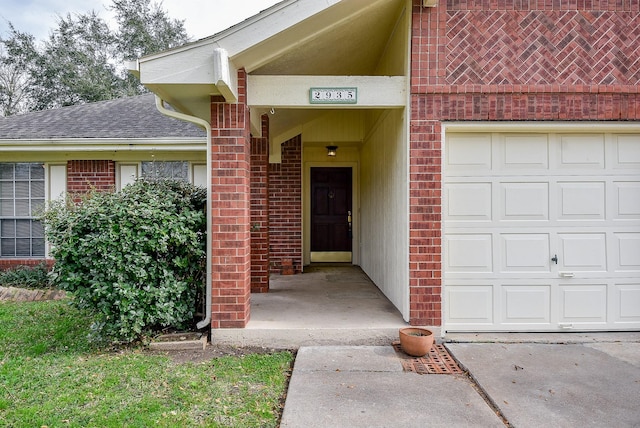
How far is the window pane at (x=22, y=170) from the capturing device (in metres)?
7.24

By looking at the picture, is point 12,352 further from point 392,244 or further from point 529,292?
point 529,292

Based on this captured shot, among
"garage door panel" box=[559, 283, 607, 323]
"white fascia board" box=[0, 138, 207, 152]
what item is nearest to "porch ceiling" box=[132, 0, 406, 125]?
"white fascia board" box=[0, 138, 207, 152]

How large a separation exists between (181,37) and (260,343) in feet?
69.4

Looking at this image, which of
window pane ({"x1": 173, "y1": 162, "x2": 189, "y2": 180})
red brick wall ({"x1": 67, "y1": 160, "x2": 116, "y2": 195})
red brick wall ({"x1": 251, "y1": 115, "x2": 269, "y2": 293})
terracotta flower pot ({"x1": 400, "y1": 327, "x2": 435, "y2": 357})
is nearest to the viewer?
terracotta flower pot ({"x1": 400, "y1": 327, "x2": 435, "y2": 357})

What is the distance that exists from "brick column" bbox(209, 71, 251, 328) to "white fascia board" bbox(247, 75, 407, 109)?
0.41 m

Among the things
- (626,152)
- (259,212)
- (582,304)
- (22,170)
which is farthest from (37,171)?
(626,152)

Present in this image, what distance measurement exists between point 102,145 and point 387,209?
16.4 feet

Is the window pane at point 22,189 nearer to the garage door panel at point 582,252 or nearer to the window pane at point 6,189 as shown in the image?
the window pane at point 6,189

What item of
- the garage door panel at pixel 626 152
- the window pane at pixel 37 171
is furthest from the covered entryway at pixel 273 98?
the window pane at pixel 37 171

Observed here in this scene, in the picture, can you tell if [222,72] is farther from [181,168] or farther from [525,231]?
[181,168]

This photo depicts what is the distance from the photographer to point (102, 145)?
Result: 6.83m

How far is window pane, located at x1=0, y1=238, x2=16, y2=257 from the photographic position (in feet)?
23.8

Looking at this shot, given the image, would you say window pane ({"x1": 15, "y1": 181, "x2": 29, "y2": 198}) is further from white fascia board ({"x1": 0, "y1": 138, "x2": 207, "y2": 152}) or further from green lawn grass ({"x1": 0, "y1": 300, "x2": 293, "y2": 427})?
green lawn grass ({"x1": 0, "y1": 300, "x2": 293, "y2": 427})

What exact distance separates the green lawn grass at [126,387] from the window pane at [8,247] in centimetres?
359
